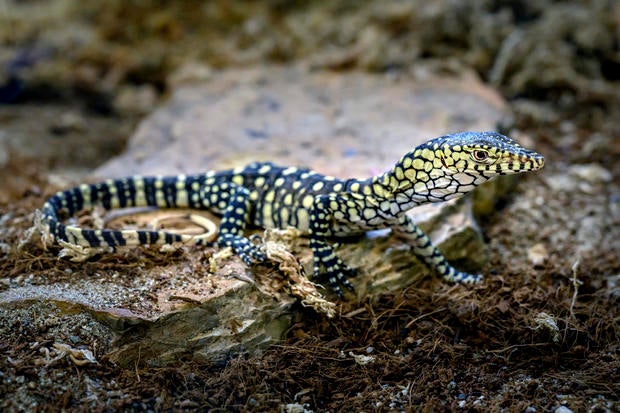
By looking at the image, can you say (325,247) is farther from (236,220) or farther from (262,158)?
(262,158)

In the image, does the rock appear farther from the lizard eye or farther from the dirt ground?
the lizard eye

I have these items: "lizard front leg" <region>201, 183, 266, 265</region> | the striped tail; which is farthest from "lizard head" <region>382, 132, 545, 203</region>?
the striped tail

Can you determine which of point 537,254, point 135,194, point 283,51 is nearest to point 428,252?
point 537,254

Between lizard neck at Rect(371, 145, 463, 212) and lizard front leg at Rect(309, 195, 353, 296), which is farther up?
lizard neck at Rect(371, 145, 463, 212)

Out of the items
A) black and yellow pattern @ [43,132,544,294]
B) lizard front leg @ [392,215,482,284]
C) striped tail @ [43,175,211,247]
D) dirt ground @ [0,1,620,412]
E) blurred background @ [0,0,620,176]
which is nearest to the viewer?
dirt ground @ [0,1,620,412]

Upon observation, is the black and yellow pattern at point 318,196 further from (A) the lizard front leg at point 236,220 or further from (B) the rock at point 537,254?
(B) the rock at point 537,254

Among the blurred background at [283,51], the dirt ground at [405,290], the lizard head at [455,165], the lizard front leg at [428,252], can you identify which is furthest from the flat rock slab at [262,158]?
the lizard head at [455,165]

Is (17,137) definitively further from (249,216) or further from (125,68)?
(249,216)
